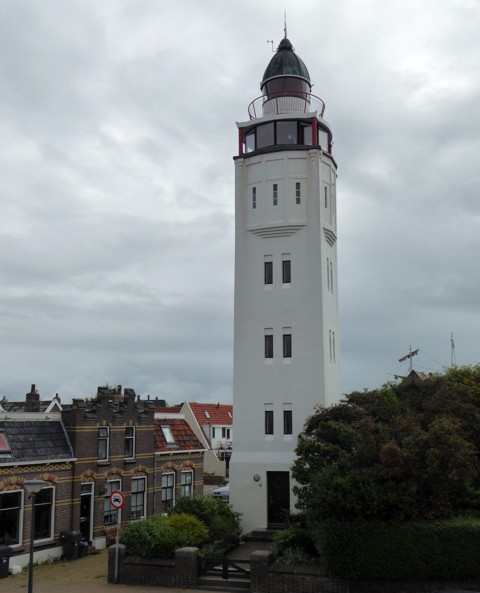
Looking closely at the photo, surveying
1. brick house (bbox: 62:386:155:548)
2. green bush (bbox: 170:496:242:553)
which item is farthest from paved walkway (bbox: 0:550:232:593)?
green bush (bbox: 170:496:242:553)

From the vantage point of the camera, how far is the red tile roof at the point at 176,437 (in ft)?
114

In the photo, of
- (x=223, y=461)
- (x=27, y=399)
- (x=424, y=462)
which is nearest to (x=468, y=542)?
(x=424, y=462)

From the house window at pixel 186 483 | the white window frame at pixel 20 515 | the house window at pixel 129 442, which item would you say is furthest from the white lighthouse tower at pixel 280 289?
the white window frame at pixel 20 515

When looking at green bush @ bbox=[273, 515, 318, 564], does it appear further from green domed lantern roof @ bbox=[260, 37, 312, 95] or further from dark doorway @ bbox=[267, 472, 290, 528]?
green domed lantern roof @ bbox=[260, 37, 312, 95]

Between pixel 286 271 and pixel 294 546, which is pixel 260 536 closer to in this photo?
pixel 294 546

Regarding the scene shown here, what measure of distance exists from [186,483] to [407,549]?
1852 centimetres

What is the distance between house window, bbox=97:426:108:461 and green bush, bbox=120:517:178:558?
260 inches

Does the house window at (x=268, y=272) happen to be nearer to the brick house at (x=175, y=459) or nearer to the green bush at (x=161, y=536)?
the brick house at (x=175, y=459)

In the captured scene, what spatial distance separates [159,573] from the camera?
22484mm

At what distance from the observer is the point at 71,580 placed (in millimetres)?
23219

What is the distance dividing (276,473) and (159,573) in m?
7.78

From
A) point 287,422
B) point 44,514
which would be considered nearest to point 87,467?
point 44,514

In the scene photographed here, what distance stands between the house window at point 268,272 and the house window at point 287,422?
6.14 meters

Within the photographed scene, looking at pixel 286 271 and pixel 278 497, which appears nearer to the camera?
pixel 278 497
